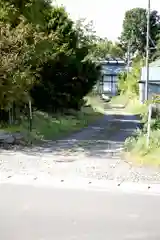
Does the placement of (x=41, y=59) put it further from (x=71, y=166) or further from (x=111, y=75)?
(x=111, y=75)

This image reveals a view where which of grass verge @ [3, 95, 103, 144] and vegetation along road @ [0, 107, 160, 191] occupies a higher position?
vegetation along road @ [0, 107, 160, 191]

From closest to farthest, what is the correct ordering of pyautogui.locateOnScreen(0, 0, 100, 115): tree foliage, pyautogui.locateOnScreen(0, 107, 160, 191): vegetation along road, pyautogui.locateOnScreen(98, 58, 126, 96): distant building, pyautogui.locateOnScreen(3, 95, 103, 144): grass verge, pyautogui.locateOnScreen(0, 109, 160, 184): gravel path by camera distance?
pyautogui.locateOnScreen(0, 107, 160, 191): vegetation along road → pyautogui.locateOnScreen(0, 109, 160, 184): gravel path → pyautogui.locateOnScreen(0, 0, 100, 115): tree foliage → pyautogui.locateOnScreen(3, 95, 103, 144): grass verge → pyautogui.locateOnScreen(98, 58, 126, 96): distant building

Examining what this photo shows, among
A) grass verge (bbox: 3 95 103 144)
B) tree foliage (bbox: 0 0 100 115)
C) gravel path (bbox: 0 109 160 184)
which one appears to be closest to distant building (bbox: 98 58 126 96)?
tree foliage (bbox: 0 0 100 115)

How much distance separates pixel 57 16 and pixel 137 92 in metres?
25.4

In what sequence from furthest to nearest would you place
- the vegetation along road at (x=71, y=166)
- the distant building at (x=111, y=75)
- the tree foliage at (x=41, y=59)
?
the distant building at (x=111, y=75) < the tree foliage at (x=41, y=59) < the vegetation along road at (x=71, y=166)

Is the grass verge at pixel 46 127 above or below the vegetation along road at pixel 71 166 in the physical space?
below

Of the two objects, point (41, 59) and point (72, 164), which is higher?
point (41, 59)

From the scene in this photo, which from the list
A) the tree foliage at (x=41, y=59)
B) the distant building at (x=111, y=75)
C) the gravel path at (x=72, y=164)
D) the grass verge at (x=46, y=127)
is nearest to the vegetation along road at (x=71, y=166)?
the gravel path at (x=72, y=164)

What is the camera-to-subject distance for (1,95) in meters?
15.0

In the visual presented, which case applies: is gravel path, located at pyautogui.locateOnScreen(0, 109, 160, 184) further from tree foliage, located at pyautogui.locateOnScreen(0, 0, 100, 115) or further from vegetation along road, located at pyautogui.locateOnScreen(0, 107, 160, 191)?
tree foliage, located at pyautogui.locateOnScreen(0, 0, 100, 115)

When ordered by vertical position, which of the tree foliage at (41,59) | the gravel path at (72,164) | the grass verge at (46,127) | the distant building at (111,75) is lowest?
the distant building at (111,75)

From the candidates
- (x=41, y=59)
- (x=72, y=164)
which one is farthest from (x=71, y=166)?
(x=41, y=59)

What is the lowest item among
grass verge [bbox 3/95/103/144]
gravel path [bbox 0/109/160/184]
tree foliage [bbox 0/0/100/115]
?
grass verge [bbox 3/95/103/144]

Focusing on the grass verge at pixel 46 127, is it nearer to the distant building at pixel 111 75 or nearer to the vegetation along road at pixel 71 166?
the vegetation along road at pixel 71 166
